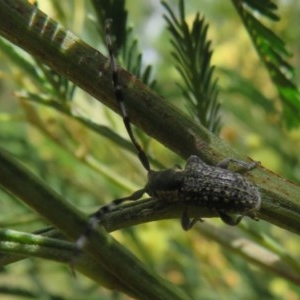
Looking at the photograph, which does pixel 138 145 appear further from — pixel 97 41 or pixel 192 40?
pixel 97 41

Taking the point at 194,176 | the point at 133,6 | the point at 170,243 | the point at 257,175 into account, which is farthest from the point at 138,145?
the point at 133,6

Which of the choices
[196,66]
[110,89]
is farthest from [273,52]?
[110,89]

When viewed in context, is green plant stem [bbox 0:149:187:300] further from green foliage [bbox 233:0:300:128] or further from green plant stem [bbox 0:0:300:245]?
green foliage [bbox 233:0:300:128]

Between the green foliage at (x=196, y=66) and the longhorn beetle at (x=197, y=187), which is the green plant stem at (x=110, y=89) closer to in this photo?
the longhorn beetle at (x=197, y=187)

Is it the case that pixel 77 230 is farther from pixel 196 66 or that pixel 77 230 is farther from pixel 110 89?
pixel 196 66

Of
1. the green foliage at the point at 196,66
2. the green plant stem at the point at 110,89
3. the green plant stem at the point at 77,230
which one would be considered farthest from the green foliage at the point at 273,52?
the green plant stem at the point at 77,230
